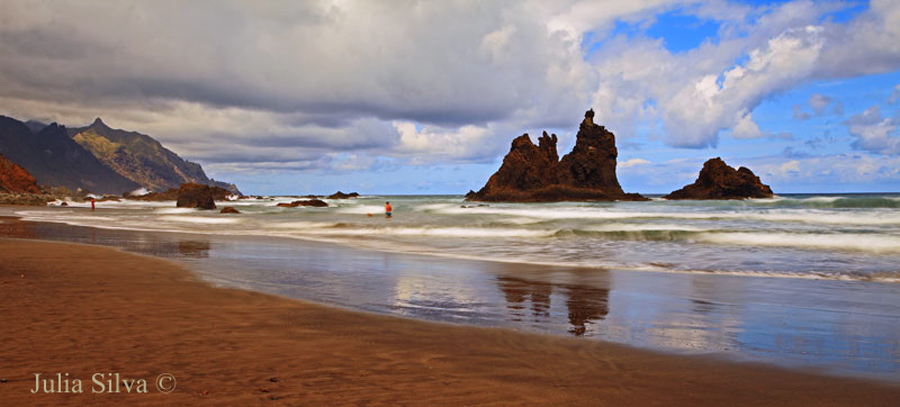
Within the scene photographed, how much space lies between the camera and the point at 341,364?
388 cm

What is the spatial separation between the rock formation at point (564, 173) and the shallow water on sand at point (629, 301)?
5601 centimetres

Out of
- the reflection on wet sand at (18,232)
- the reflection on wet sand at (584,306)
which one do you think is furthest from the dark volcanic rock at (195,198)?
the reflection on wet sand at (584,306)

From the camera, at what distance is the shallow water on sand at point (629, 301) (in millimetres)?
4801

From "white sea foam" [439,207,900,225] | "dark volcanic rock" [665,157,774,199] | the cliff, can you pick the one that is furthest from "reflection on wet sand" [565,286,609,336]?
the cliff

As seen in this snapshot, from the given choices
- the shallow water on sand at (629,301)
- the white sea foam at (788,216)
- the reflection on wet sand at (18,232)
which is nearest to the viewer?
the shallow water on sand at (629,301)

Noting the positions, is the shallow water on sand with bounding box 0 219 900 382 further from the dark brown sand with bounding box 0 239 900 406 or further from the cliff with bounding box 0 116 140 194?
the cliff with bounding box 0 116 140 194

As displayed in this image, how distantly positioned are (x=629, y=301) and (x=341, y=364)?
4616 mm

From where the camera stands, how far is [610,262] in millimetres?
11953

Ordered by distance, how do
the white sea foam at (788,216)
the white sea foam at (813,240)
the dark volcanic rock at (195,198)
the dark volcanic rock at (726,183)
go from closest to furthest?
the white sea foam at (813,240) → the white sea foam at (788,216) → the dark volcanic rock at (195,198) → the dark volcanic rock at (726,183)

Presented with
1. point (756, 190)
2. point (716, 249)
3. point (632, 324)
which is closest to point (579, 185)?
point (756, 190)

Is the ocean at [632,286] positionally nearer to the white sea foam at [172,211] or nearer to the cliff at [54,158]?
the white sea foam at [172,211]

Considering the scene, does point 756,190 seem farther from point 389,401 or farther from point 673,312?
point 389,401

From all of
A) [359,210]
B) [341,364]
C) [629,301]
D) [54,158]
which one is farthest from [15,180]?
[54,158]

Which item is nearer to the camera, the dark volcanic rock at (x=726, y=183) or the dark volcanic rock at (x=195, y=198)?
the dark volcanic rock at (x=195, y=198)
